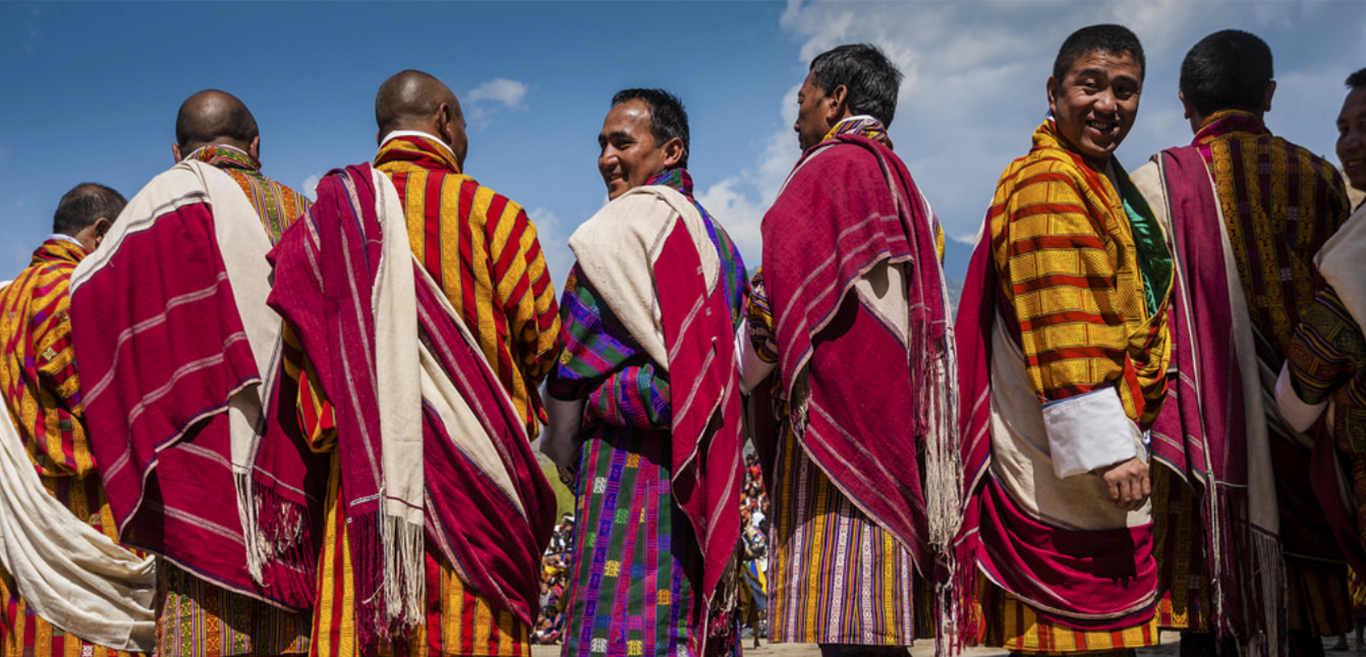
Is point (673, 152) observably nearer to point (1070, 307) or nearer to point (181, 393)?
point (1070, 307)

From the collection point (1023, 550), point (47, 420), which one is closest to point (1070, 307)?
point (1023, 550)

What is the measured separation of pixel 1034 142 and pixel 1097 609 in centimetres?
149

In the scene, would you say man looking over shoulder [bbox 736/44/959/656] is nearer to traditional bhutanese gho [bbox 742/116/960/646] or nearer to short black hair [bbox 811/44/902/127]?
traditional bhutanese gho [bbox 742/116/960/646]

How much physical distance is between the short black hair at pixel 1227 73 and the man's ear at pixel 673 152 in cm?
195

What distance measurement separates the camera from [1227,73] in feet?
13.2

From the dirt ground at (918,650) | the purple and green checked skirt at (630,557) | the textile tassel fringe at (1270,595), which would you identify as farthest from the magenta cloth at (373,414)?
the dirt ground at (918,650)

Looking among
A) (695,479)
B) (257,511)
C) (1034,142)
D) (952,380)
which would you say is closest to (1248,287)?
(1034,142)

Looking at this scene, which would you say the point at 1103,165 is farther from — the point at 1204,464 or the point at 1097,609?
the point at 1097,609

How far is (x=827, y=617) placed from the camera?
10.9 ft

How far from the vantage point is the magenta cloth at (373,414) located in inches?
129

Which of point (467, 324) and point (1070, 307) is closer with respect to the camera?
point (1070, 307)

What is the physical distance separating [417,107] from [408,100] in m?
0.04

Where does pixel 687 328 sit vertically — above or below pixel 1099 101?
below

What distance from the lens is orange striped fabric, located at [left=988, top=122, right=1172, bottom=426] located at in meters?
3.17
